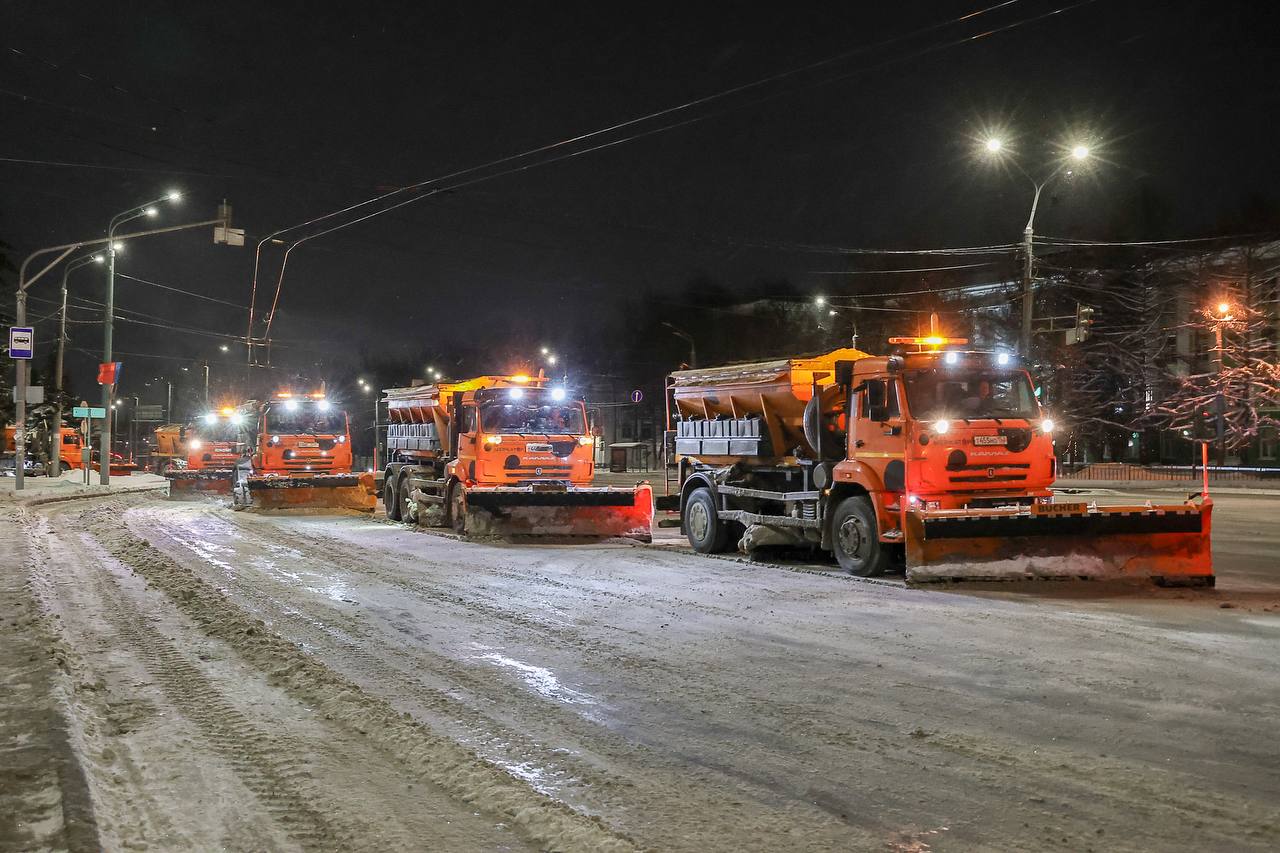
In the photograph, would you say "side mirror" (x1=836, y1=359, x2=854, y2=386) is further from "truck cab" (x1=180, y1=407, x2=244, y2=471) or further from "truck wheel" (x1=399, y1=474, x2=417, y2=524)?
"truck cab" (x1=180, y1=407, x2=244, y2=471)

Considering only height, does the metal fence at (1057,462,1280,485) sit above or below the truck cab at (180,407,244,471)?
below

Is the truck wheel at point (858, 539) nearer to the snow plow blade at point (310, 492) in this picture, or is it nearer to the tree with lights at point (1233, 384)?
the snow plow blade at point (310, 492)

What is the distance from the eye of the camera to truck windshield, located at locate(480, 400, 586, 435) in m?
18.5

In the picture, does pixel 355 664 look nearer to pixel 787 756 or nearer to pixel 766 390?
pixel 787 756

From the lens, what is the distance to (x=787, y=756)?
18.0 feet

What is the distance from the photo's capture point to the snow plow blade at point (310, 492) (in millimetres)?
24328

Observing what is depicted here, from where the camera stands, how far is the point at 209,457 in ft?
119

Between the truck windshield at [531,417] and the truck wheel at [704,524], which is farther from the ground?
the truck windshield at [531,417]

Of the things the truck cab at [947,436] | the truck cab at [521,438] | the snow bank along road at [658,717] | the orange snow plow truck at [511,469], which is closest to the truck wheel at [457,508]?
the orange snow plow truck at [511,469]

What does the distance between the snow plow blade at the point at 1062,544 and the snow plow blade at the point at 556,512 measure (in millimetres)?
6488

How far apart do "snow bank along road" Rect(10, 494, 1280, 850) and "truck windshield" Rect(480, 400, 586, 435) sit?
23.0 feet

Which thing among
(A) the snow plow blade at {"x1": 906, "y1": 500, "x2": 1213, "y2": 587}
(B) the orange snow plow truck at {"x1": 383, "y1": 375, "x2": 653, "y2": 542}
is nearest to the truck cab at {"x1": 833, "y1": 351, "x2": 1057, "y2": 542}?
(A) the snow plow blade at {"x1": 906, "y1": 500, "x2": 1213, "y2": 587}

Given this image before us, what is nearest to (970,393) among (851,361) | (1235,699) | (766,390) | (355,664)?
(851,361)

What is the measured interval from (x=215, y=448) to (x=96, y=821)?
112 ft
